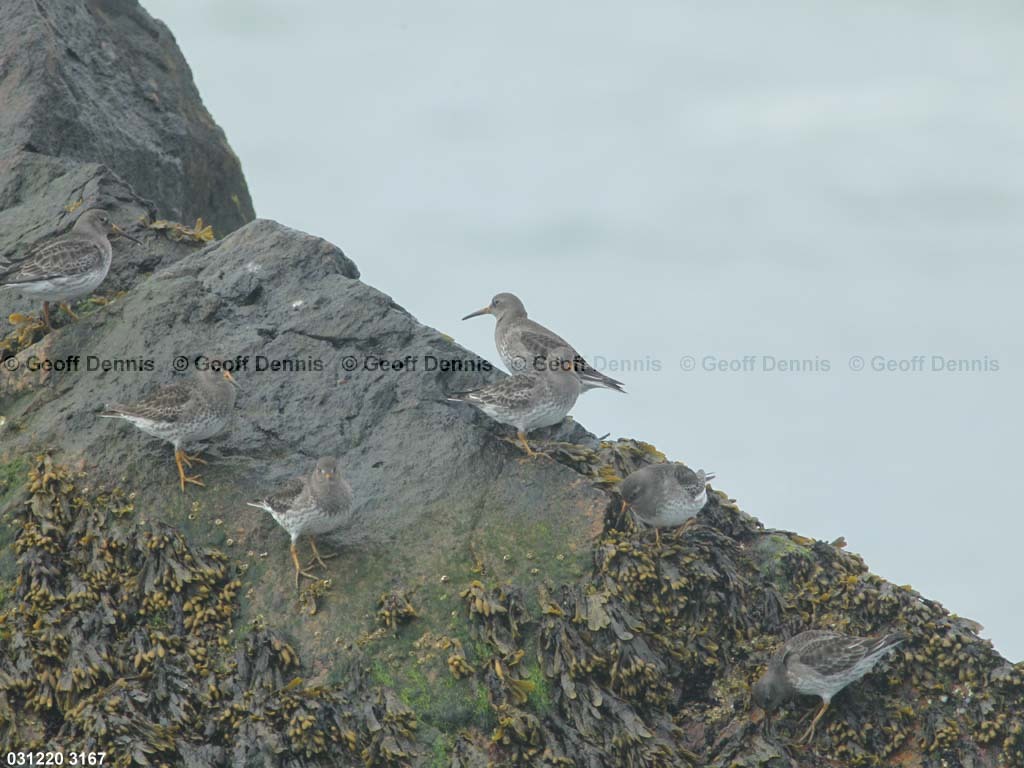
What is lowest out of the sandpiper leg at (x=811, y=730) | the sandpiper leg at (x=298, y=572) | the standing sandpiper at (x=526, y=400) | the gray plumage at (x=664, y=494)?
Result: the sandpiper leg at (x=298, y=572)

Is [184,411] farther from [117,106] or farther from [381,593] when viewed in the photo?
[117,106]

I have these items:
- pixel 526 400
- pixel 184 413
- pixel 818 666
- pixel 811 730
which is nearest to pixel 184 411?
pixel 184 413

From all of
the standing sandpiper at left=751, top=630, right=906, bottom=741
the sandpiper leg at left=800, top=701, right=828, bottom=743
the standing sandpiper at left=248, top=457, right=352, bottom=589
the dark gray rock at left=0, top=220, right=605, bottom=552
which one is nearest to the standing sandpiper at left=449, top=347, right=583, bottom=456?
the dark gray rock at left=0, top=220, right=605, bottom=552

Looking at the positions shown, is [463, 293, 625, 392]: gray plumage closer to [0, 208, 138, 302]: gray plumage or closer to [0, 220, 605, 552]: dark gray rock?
[0, 220, 605, 552]: dark gray rock

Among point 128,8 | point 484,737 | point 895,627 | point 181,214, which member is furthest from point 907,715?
point 128,8

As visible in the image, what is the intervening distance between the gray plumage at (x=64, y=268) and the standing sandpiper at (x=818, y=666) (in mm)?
6799

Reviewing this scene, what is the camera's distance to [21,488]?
10.5 meters

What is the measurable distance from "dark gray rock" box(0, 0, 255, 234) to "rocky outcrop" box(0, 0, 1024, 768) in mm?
3375

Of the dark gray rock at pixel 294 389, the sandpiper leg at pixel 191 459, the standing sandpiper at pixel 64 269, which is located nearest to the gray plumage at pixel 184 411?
the sandpiper leg at pixel 191 459

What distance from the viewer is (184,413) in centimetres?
1041

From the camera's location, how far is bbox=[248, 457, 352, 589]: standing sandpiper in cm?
976

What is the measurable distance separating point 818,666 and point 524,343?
189 inches

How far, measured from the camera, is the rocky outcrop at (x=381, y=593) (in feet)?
30.7

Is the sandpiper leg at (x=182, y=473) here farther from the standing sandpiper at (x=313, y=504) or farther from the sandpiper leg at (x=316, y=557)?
the sandpiper leg at (x=316, y=557)
